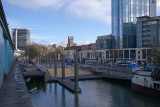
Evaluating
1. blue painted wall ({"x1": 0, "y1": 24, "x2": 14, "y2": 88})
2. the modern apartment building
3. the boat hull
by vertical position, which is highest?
the modern apartment building

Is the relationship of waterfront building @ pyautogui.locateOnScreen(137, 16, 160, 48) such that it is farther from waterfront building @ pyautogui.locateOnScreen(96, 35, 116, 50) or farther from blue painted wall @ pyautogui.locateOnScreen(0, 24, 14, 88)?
blue painted wall @ pyautogui.locateOnScreen(0, 24, 14, 88)

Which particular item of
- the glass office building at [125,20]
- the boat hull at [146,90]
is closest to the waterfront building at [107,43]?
the glass office building at [125,20]

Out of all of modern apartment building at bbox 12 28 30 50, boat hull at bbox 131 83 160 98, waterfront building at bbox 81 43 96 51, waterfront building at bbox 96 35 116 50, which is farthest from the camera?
modern apartment building at bbox 12 28 30 50

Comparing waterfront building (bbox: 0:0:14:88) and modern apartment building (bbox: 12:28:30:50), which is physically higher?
modern apartment building (bbox: 12:28:30:50)

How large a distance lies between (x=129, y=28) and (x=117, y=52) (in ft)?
42.9

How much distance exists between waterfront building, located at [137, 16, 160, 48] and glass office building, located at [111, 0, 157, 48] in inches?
196

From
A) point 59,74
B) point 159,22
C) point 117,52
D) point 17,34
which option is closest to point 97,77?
point 59,74

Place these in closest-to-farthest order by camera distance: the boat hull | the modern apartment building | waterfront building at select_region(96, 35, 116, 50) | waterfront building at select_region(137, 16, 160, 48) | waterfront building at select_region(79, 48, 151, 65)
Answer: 1. the boat hull
2. waterfront building at select_region(79, 48, 151, 65)
3. waterfront building at select_region(137, 16, 160, 48)
4. waterfront building at select_region(96, 35, 116, 50)
5. the modern apartment building

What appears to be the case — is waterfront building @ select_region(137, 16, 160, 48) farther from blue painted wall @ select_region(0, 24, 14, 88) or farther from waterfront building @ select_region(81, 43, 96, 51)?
blue painted wall @ select_region(0, 24, 14, 88)

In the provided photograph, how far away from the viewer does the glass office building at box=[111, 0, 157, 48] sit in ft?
255

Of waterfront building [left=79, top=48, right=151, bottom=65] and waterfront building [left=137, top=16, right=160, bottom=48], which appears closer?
waterfront building [left=79, top=48, right=151, bottom=65]

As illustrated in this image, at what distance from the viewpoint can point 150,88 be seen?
24.1 meters

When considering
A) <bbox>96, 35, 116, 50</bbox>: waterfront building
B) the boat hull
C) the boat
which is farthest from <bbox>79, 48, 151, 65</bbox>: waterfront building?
the boat hull

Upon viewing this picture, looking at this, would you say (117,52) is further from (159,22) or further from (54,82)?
(54,82)
